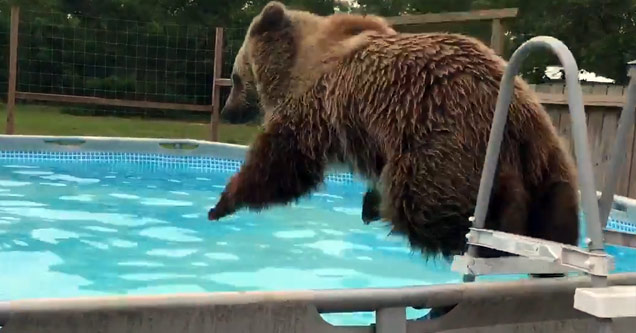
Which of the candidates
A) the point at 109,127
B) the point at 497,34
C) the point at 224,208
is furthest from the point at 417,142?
the point at 109,127

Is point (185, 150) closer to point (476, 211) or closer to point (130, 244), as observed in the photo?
point (130, 244)

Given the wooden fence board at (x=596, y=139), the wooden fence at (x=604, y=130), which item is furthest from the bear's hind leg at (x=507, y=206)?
the wooden fence board at (x=596, y=139)

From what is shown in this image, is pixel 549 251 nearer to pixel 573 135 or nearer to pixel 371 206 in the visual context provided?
pixel 573 135

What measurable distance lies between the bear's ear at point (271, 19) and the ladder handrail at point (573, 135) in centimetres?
147

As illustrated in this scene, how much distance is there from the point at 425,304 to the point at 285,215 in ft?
15.9

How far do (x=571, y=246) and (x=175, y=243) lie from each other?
12.7 ft

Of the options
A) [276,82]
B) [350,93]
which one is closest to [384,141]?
[350,93]

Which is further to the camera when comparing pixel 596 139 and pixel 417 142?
pixel 596 139

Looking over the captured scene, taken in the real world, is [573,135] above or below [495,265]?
above

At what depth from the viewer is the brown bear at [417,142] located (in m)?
2.35

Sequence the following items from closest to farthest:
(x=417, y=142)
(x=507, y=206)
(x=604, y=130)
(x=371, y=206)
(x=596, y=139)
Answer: (x=507, y=206)
(x=417, y=142)
(x=371, y=206)
(x=604, y=130)
(x=596, y=139)

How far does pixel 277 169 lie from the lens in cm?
292

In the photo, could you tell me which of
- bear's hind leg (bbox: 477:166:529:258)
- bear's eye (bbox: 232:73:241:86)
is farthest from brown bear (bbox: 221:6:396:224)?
bear's hind leg (bbox: 477:166:529:258)

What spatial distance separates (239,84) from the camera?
152 inches
